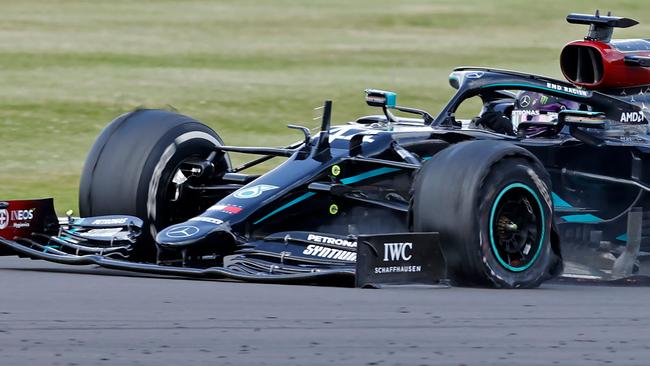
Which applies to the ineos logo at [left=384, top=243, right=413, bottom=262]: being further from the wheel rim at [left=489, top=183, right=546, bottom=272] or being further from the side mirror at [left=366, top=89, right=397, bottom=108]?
the side mirror at [left=366, top=89, right=397, bottom=108]

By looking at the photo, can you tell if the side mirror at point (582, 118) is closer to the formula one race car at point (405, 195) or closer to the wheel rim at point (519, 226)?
Answer: the formula one race car at point (405, 195)

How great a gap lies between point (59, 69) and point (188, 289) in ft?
55.6

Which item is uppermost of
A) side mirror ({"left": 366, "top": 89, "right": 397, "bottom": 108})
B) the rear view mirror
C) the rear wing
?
the rear wing

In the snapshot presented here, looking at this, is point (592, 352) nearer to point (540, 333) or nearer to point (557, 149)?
point (540, 333)

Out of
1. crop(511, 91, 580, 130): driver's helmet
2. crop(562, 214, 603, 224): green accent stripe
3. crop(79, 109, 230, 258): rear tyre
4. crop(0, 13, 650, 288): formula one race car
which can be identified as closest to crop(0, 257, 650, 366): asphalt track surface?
crop(0, 13, 650, 288): formula one race car

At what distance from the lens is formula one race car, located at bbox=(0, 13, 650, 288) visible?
7668 mm

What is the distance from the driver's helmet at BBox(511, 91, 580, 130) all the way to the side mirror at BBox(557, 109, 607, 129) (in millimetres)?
595

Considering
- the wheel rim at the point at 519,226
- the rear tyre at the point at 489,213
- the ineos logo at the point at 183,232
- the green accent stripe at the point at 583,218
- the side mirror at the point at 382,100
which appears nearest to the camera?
the rear tyre at the point at 489,213

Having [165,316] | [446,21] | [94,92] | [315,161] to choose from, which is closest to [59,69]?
[94,92]

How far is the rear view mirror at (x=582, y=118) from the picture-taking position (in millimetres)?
8789

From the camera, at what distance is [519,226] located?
800cm

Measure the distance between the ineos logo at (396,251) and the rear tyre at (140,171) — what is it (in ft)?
7.15

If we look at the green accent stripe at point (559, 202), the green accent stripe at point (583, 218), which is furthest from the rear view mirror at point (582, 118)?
the green accent stripe at point (583, 218)

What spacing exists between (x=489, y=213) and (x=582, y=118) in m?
1.56
